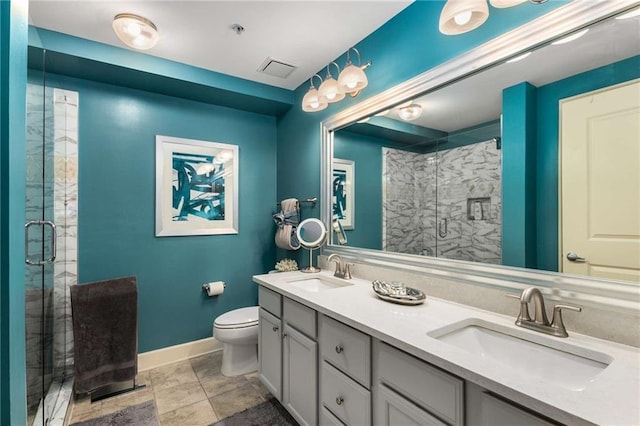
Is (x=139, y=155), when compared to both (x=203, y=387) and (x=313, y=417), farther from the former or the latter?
(x=313, y=417)

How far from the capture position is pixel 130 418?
1.80 m

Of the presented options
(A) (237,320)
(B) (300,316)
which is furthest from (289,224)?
(B) (300,316)

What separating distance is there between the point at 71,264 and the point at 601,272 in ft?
10.2

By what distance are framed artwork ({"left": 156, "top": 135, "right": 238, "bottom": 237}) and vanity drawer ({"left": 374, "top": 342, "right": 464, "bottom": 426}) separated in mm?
2100

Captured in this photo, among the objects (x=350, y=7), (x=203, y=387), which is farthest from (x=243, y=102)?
(x=203, y=387)

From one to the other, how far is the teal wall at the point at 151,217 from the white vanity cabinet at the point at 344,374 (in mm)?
1665

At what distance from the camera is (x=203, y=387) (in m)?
2.14

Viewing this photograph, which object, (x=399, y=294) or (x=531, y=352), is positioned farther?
(x=399, y=294)

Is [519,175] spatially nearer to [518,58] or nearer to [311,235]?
[518,58]

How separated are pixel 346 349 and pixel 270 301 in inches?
30.4

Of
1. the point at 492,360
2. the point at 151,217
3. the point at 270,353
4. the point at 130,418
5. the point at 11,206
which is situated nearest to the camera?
the point at 11,206

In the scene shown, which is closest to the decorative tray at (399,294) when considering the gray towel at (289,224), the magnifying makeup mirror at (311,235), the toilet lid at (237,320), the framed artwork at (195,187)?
the magnifying makeup mirror at (311,235)

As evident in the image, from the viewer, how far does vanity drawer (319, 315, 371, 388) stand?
1.18 m

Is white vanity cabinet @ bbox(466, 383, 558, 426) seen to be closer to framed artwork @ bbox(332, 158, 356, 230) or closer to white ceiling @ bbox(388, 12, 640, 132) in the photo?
white ceiling @ bbox(388, 12, 640, 132)
